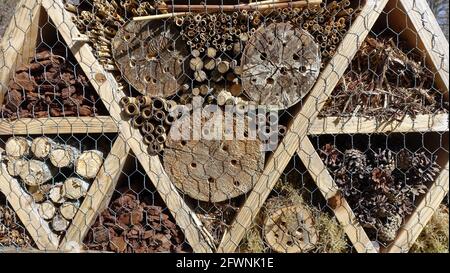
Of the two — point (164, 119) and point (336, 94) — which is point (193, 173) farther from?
point (336, 94)

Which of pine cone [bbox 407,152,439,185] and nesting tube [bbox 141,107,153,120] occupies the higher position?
pine cone [bbox 407,152,439,185]

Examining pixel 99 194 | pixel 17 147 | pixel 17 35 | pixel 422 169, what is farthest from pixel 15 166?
pixel 422 169

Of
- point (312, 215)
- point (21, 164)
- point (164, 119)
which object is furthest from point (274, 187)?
point (21, 164)

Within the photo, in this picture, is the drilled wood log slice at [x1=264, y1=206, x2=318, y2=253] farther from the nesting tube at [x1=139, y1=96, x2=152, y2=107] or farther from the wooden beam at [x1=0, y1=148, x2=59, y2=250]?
the wooden beam at [x1=0, y1=148, x2=59, y2=250]

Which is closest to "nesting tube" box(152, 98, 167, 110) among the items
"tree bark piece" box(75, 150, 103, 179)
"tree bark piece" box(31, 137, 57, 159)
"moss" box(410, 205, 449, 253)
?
"tree bark piece" box(75, 150, 103, 179)

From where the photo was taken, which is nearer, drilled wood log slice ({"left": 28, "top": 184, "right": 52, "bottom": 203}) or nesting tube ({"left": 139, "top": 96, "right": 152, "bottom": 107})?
nesting tube ({"left": 139, "top": 96, "right": 152, "bottom": 107})

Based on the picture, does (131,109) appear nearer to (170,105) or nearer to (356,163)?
(170,105)

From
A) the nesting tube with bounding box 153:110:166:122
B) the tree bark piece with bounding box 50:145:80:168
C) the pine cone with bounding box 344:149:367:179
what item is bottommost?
the tree bark piece with bounding box 50:145:80:168
